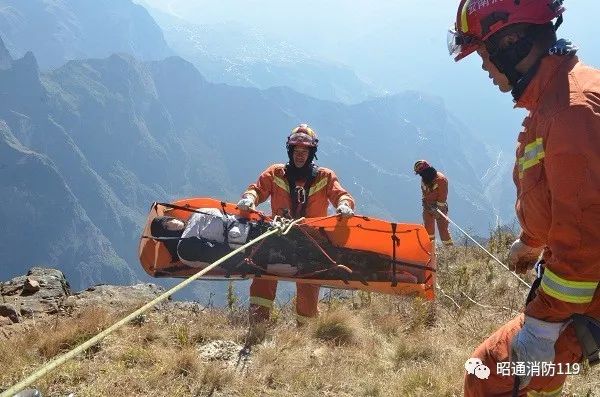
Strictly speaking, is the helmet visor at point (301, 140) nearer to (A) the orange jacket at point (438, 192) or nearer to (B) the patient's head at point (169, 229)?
(B) the patient's head at point (169, 229)

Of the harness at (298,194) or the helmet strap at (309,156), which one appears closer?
the harness at (298,194)

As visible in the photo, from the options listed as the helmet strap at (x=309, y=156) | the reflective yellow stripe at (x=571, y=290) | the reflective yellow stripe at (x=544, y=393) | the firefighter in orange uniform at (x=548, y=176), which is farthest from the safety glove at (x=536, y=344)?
the helmet strap at (x=309, y=156)

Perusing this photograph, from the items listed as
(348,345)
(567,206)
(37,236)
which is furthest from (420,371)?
(37,236)

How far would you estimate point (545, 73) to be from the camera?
2.08 m

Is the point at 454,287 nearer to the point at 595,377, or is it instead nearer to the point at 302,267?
the point at 302,267

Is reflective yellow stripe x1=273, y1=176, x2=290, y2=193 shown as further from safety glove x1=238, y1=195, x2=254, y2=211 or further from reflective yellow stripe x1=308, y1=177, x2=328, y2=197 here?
safety glove x1=238, y1=195, x2=254, y2=211

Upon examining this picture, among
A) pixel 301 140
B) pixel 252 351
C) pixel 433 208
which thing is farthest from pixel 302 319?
pixel 433 208

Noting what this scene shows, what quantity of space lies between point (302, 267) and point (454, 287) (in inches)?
106

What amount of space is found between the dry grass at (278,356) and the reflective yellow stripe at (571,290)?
5.30ft

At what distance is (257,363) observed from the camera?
3.93 meters

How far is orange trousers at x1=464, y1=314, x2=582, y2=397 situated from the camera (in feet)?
6.64

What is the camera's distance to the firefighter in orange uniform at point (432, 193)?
34.4 ft

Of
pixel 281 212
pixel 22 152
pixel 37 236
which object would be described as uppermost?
pixel 22 152

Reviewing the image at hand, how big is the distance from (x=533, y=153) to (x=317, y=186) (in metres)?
4.51
